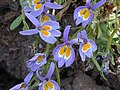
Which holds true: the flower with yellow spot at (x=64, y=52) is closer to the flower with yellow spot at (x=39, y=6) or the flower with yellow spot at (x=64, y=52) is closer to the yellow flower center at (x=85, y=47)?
the yellow flower center at (x=85, y=47)

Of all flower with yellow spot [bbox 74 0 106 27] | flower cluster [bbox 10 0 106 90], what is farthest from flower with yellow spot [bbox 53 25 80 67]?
flower with yellow spot [bbox 74 0 106 27]

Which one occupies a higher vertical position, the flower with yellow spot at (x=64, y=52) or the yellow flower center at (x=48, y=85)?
the flower with yellow spot at (x=64, y=52)

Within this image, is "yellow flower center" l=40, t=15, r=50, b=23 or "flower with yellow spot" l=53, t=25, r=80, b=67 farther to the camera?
"yellow flower center" l=40, t=15, r=50, b=23

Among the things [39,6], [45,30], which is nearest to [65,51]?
[45,30]

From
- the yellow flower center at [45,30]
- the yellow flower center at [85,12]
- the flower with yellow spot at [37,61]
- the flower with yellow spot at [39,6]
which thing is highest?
the flower with yellow spot at [39,6]

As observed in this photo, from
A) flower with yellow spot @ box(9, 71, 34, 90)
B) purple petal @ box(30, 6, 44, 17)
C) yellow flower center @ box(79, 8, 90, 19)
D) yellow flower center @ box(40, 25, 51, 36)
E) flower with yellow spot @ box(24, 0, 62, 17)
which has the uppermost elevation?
flower with yellow spot @ box(24, 0, 62, 17)

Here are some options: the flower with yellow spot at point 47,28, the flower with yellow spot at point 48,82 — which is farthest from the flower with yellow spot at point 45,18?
the flower with yellow spot at point 48,82

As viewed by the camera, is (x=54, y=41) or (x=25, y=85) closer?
(x=54, y=41)

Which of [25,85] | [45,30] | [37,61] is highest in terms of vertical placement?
[45,30]

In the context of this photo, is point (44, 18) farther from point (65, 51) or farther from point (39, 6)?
point (65, 51)

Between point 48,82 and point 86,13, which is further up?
point 86,13

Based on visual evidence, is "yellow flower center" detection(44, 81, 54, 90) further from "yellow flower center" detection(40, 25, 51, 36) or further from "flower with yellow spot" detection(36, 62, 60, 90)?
"yellow flower center" detection(40, 25, 51, 36)

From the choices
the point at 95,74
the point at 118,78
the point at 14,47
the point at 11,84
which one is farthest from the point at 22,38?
the point at 118,78
